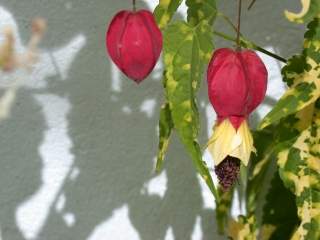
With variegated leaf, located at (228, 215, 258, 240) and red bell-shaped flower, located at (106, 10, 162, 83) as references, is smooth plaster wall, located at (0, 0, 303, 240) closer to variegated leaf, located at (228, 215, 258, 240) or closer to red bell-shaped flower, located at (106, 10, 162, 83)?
variegated leaf, located at (228, 215, 258, 240)

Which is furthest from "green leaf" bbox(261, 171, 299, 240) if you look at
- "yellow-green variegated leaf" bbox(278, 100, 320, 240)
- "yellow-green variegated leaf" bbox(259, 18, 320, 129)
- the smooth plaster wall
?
"yellow-green variegated leaf" bbox(259, 18, 320, 129)

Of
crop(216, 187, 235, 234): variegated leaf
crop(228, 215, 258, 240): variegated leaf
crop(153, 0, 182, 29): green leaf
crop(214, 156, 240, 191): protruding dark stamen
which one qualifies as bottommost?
crop(216, 187, 235, 234): variegated leaf

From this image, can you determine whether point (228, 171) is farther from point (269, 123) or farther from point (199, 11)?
point (199, 11)

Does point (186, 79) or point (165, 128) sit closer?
point (186, 79)

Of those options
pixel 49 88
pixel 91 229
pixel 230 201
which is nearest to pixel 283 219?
pixel 230 201

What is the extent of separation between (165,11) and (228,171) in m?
0.17

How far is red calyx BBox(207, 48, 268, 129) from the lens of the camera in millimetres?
662

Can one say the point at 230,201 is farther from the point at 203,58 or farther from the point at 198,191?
the point at 203,58

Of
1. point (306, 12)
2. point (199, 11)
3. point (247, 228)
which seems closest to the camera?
point (306, 12)

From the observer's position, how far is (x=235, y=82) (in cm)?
66

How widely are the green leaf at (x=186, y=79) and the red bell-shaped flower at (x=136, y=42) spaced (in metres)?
0.02

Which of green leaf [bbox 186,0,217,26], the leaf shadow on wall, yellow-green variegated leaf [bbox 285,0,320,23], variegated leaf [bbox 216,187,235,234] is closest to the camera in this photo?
yellow-green variegated leaf [bbox 285,0,320,23]

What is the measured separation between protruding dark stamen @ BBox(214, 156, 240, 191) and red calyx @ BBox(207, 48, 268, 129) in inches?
2.0

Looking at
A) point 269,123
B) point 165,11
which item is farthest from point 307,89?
point 165,11
